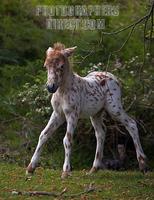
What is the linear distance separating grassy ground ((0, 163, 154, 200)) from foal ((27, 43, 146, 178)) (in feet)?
0.90

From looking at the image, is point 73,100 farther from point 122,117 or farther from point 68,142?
point 122,117

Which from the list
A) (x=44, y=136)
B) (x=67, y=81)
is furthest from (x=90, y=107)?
(x=44, y=136)

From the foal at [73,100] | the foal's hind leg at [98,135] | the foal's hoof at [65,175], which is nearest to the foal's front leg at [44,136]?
the foal at [73,100]

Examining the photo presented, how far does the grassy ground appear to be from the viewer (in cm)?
961

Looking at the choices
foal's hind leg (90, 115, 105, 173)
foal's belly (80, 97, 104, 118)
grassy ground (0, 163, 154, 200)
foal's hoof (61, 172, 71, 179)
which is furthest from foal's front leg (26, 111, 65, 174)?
foal's hind leg (90, 115, 105, 173)

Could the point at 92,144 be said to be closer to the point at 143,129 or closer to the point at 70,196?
the point at 143,129

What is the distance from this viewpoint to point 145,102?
43.9 feet

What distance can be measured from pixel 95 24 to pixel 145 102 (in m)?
2.17

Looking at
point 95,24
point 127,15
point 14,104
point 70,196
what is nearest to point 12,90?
point 14,104

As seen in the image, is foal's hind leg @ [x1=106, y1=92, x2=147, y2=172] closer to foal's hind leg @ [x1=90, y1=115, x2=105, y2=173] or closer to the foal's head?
foal's hind leg @ [x1=90, y1=115, x2=105, y2=173]

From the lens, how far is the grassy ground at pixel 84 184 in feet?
31.5

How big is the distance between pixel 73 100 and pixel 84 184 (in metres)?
1.40

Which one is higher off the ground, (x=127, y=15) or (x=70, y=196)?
(x=127, y=15)

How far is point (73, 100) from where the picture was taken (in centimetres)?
1103
